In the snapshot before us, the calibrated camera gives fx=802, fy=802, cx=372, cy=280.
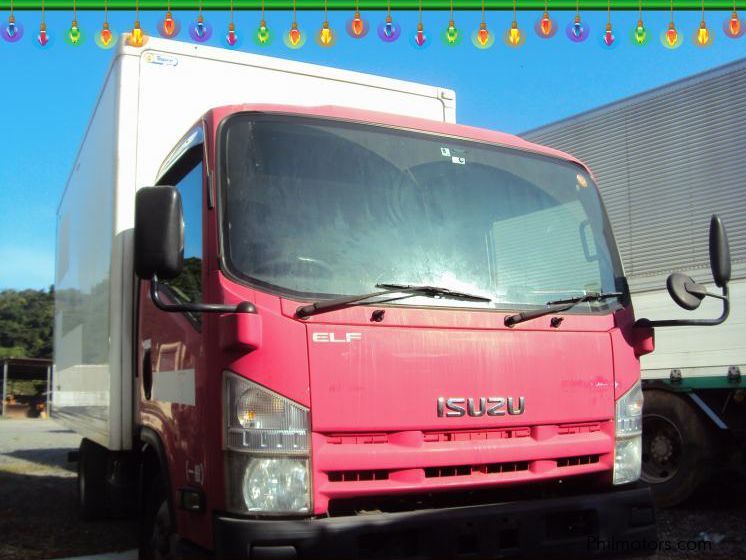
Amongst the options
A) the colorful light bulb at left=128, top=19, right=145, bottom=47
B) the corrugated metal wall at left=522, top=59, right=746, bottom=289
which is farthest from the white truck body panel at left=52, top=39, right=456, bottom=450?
the corrugated metal wall at left=522, top=59, right=746, bottom=289

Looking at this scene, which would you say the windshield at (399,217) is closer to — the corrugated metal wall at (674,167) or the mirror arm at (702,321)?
the mirror arm at (702,321)

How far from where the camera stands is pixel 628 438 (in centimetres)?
395

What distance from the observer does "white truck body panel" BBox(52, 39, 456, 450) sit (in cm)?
482

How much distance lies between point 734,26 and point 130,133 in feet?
14.9

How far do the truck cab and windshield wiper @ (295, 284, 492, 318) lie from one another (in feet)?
0.03

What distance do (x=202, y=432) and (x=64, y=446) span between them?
13740 millimetres

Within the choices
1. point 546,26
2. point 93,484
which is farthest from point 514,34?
point 93,484

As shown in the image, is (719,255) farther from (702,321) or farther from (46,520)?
(46,520)

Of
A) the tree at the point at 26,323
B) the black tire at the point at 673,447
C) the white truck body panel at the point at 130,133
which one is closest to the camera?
the white truck body panel at the point at 130,133

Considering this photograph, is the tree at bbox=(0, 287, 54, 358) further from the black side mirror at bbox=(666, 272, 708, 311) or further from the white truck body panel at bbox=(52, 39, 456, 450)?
the black side mirror at bbox=(666, 272, 708, 311)

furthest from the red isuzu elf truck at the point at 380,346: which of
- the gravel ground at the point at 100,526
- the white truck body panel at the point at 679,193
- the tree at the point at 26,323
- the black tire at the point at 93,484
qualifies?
the tree at the point at 26,323

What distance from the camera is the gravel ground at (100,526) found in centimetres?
569

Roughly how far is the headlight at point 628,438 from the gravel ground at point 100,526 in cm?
134

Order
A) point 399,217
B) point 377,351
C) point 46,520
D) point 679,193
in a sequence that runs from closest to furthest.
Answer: point 377,351, point 399,217, point 46,520, point 679,193
